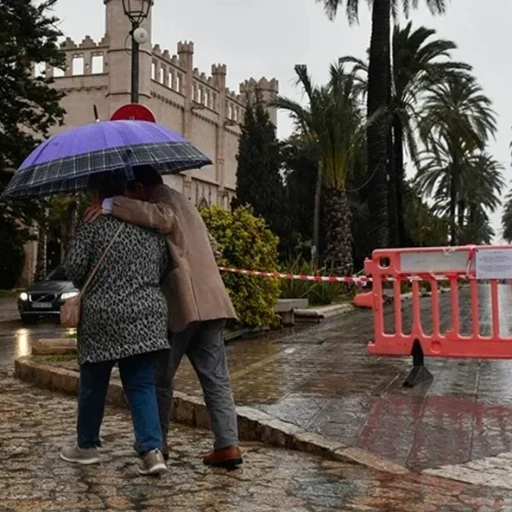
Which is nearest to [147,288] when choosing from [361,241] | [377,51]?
[377,51]

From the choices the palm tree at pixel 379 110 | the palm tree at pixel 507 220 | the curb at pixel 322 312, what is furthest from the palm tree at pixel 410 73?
the palm tree at pixel 507 220

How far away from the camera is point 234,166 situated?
179 ft

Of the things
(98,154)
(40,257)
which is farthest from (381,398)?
(40,257)

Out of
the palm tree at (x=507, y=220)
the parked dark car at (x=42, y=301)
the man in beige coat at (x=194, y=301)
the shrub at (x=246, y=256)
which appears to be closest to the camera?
the man in beige coat at (x=194, y=301)

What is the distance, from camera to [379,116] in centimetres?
2269

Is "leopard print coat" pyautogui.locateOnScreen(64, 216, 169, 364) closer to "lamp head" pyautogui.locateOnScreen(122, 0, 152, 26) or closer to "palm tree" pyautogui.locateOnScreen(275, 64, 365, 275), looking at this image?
"lamp head" pyautogui.locateOnScreen(122, 0, 152, 26)

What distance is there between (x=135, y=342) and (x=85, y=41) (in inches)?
1644

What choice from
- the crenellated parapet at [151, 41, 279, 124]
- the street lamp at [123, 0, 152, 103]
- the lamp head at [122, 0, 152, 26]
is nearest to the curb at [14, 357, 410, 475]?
the street lamp at [123, 0, 152, 103]

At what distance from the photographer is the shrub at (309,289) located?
16.7m

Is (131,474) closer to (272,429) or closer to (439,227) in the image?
(272,429)

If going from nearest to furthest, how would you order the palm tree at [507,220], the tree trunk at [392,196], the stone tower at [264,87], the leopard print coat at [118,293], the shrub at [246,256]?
the leopard print coat at [118,293]
the shrub at [246,256]
the tree trunk at [392,196]
the stone tower at [264,87]
the palm tree at [507,220]

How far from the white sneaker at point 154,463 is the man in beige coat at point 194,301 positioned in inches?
13.6

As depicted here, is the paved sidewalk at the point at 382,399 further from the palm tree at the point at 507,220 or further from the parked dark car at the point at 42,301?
the palm tree at the point at 507,220

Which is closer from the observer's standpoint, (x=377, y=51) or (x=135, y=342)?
(x=135, y=342)
